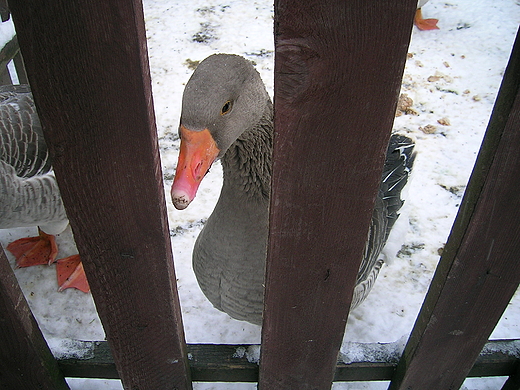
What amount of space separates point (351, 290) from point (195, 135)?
507mm

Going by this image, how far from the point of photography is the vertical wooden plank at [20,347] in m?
0.96

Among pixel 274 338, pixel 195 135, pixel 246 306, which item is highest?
pixel 195 135

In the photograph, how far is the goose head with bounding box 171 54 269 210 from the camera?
1010 mm

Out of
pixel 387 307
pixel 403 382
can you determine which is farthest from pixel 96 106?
pixel 387 307

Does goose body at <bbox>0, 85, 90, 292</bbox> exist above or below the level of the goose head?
below

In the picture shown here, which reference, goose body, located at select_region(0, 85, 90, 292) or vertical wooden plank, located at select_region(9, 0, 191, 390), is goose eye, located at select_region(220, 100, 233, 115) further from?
goose body, located at select_region(0, 85, 90, 292)

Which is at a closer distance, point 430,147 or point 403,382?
point 403,382

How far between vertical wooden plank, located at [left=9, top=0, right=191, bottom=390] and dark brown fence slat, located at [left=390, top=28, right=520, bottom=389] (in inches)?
22.2

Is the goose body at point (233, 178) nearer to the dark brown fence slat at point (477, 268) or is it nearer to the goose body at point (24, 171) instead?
the dark brown fence slat at point (477, 268)

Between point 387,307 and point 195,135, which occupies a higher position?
point 195,135

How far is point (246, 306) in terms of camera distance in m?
1.47

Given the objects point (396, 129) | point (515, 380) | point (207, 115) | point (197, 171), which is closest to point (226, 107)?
point (207, 115)

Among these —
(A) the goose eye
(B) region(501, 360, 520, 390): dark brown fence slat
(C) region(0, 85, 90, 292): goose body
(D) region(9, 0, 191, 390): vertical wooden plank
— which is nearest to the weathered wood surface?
(B) region(501, 360, 520, 390): dark brown fence slat

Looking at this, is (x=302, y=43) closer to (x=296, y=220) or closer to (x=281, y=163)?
(x=281, y=163)
